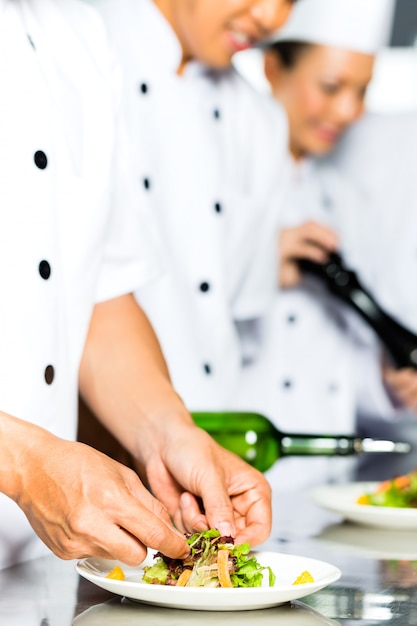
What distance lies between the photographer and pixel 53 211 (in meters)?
1.29

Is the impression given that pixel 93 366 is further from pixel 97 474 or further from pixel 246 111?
pixel 246 111

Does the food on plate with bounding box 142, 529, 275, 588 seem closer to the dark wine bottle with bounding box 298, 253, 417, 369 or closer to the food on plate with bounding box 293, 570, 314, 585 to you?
the food on plate with bounding box 293, 570, 314, 585

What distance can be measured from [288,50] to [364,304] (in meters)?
0.88

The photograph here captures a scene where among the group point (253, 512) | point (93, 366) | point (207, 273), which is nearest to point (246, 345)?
point (207, 273)

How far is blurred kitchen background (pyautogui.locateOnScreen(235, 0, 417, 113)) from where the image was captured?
146 inches

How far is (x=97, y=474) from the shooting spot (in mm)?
866

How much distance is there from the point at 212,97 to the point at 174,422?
5.33 ft

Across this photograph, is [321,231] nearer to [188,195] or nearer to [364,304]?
[364,304]

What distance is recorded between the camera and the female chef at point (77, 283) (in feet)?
3.85

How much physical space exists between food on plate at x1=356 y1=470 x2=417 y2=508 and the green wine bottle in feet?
0.24

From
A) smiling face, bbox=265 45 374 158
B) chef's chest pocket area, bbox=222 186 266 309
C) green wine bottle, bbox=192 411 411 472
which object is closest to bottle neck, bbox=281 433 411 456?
green wine bottle, bbox=192 411 411 472

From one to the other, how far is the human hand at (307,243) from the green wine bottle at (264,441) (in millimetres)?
1419

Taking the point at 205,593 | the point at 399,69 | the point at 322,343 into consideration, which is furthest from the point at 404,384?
the point at 205,593

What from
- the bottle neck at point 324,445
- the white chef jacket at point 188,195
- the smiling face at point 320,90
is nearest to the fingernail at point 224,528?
the bottle neck at point 324,445
